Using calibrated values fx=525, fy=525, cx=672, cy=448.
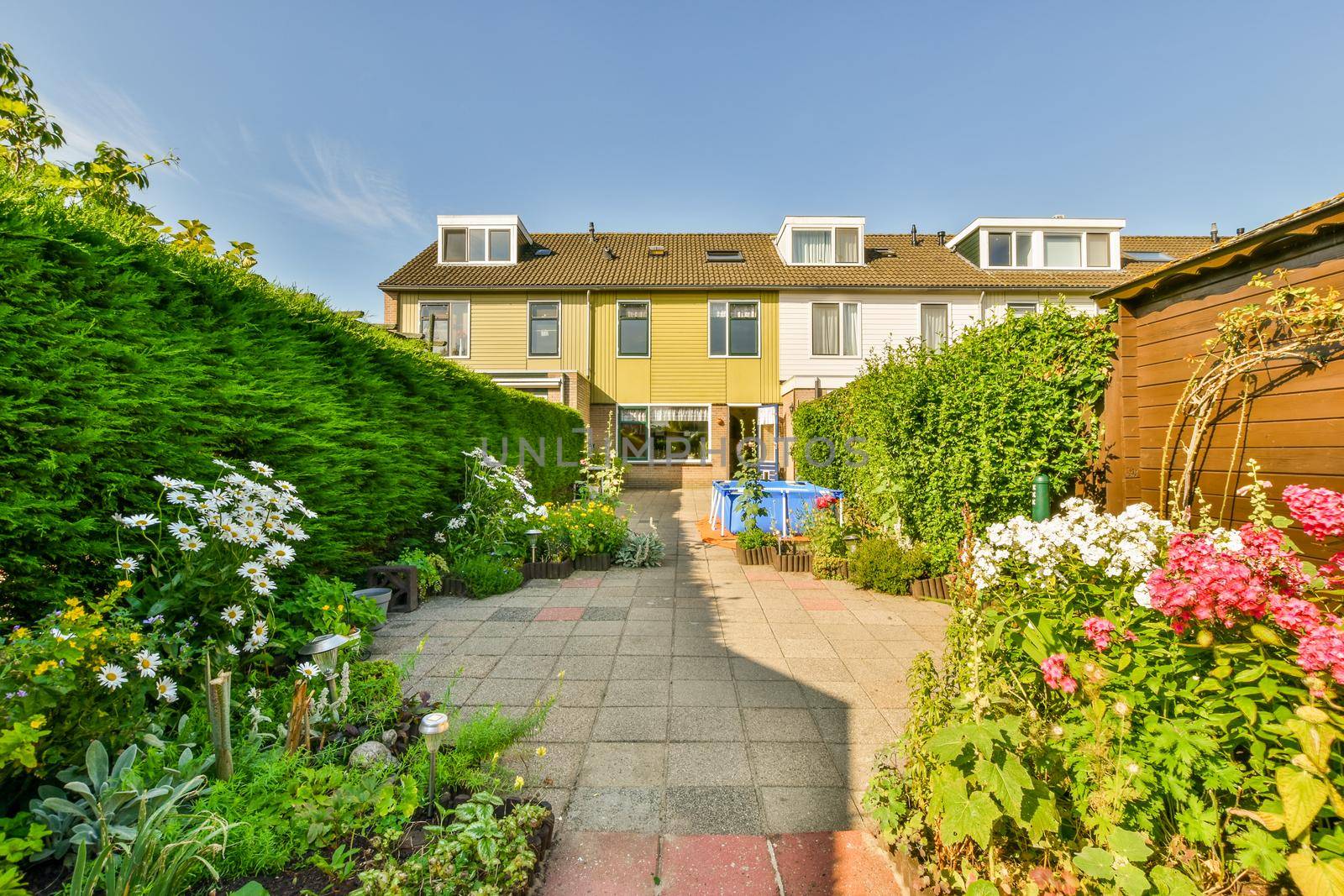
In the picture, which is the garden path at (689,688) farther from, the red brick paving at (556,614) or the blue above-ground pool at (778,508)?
the blue above-ground pool at (778,508)

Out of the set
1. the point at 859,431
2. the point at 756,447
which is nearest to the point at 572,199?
the point at 756,447

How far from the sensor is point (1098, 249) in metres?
16.2

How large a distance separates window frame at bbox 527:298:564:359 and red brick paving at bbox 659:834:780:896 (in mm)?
14799

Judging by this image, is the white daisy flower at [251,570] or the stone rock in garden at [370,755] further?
the white daisy flower at [251,570]

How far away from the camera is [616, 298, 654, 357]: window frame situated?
15.7m

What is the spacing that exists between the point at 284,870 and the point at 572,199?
17.9 metres

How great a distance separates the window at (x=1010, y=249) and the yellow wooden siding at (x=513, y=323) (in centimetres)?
1283

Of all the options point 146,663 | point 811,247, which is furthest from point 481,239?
point 146,663

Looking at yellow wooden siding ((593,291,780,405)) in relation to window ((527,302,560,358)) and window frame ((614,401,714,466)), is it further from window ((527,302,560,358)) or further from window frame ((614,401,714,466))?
window ((527,302,560,358))

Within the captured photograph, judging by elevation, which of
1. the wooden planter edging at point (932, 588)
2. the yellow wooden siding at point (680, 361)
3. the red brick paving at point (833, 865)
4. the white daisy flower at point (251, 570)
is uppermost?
the yellow wooden siding at point (680, 361)

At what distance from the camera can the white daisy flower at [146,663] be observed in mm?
1781

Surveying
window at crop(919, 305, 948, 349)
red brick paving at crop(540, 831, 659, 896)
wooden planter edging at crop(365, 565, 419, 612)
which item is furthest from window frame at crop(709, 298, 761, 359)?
red brick paving at crop(540, 831, 659, 896)

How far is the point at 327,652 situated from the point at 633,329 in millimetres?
14158

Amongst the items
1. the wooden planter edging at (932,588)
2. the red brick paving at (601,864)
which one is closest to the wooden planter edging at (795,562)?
the wooden planter edging at (932,588)
